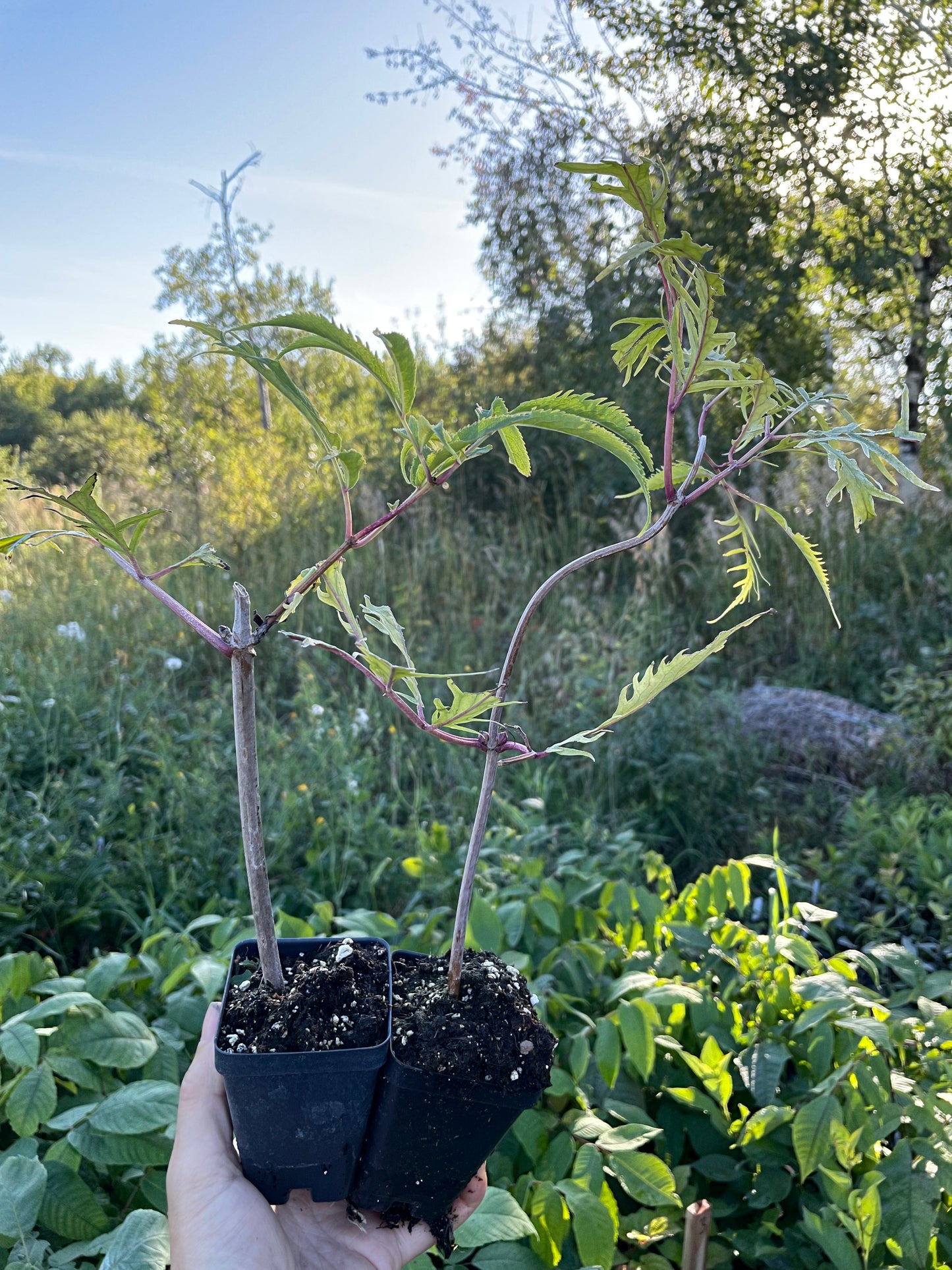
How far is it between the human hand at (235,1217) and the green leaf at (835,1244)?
1.45 ft

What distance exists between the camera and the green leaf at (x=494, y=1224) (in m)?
0.95

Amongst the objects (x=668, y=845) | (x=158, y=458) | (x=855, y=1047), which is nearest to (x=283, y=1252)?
(x=855, y=1047)

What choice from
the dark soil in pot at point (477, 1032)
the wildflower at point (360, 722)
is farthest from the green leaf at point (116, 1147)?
the wildflower at point (360, 722)

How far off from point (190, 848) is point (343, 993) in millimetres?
1729

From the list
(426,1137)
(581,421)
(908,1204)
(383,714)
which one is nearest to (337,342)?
(581,421)

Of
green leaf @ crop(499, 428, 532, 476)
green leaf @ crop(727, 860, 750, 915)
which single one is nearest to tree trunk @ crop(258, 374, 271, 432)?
green leaf @ crop(727, 860, 750, 915)

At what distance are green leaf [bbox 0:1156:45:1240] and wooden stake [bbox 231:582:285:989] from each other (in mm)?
374

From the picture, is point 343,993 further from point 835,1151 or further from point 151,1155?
point 835,1151

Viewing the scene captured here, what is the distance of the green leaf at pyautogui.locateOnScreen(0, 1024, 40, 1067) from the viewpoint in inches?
42.2

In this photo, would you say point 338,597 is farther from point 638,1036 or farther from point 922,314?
point 922,314

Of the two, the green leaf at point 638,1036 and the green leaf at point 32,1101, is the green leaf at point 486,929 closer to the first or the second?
the green leaf at point 638,1036

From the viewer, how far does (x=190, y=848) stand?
94.8 inches

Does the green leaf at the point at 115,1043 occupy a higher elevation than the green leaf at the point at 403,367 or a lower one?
lower

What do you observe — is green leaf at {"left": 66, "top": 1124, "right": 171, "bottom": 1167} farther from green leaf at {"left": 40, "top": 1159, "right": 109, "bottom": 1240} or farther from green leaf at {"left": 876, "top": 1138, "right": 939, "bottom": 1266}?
green leaf at {"left": 876, "top": 1138, "right": 939, "bottom": 1266}
